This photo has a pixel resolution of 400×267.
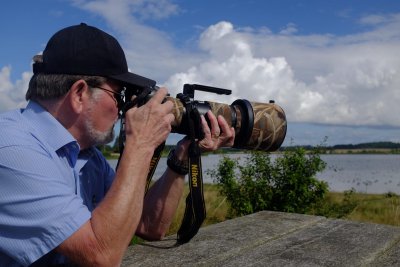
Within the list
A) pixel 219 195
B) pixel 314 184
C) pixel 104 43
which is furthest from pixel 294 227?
pixel 219 195

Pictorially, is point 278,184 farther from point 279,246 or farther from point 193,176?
point 193,176

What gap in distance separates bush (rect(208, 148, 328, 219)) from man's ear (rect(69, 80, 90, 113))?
12.8 feet

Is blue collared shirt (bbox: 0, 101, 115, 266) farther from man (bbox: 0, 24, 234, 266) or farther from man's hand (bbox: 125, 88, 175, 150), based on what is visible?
Result: man's hand (bbox: 125, 88, 175, 150)

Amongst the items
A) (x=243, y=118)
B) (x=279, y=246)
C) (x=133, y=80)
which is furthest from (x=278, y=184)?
(x=133, y=80)

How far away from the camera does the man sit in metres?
1.60

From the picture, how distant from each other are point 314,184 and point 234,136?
3.41m

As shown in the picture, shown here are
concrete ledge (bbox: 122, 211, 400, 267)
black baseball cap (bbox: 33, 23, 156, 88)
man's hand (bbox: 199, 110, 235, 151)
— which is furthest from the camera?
man's hand (bbox: 199, 110, 235, 151)

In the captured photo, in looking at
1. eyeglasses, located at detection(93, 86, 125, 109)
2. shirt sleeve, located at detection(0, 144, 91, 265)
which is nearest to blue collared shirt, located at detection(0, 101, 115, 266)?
shirt sleeve, located at detection(0, 144, 91, 265)

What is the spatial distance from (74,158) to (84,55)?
389 mm

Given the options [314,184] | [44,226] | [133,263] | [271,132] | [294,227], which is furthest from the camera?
[314,184]

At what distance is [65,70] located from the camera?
1.90 m

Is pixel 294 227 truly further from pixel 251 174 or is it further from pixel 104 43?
pixel 251 174

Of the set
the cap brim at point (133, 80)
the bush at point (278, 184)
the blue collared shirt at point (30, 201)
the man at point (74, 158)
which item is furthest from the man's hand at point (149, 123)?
the bush at point (278, 184)

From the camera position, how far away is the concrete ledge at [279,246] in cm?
224
